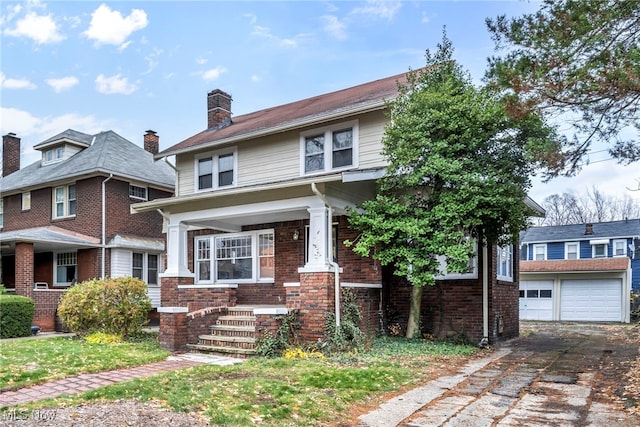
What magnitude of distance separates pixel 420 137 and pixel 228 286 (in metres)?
5.25

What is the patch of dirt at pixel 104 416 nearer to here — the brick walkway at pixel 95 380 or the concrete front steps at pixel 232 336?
the brick walkway at pixel 95 380

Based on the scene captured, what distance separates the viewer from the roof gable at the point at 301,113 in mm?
12141

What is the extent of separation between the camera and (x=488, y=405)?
18.9ft

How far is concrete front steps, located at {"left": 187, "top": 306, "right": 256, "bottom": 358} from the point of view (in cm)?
943

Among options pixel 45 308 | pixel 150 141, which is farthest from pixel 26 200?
pixel 45 308

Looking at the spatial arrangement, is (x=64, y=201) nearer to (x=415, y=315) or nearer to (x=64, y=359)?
(x=64, y=359)

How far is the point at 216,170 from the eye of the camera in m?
14.7

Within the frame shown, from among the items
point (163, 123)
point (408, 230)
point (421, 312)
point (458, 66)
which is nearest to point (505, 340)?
point (421, 312)

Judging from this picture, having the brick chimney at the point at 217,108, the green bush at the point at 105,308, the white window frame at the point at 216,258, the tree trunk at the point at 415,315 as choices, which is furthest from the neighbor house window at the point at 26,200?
the tree trunk at the point at 415,315

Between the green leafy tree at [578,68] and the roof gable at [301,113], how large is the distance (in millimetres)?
3947

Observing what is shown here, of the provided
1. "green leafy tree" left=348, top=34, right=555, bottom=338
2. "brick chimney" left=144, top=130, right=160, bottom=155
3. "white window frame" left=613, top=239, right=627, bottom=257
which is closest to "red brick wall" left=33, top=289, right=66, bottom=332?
"brick chimney" left=144, top=130, right=160, bottom=155

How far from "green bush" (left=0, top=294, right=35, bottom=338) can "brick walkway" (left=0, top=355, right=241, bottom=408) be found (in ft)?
22.9

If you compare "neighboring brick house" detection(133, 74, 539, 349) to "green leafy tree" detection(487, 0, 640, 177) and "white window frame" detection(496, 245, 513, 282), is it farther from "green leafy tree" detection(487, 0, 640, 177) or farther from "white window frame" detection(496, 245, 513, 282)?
"green leafy tree" detection(487, 0, 640, 177)

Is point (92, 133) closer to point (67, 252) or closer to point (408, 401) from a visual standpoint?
point (67, 252)
